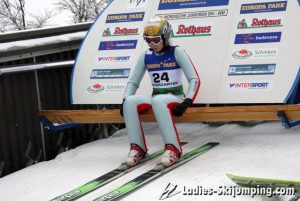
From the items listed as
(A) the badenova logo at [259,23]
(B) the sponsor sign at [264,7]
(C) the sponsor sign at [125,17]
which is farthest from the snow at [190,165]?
(C) the sponsor sign at [125,17]

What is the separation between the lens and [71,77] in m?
6.54

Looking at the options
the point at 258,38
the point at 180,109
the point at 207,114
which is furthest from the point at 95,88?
the point at 258,38

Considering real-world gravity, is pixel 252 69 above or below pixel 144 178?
above

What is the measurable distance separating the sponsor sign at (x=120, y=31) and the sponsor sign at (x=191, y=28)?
1.86 feet

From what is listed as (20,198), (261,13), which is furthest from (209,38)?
(20,198)

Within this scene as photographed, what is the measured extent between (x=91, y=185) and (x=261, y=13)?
2934 mm

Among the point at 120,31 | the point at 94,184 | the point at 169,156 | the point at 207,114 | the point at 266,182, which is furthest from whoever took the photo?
the point at 120,31

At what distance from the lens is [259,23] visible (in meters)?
5.78

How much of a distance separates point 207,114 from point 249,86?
0.59m

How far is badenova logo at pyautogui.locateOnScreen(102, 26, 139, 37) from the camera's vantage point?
6629 mm

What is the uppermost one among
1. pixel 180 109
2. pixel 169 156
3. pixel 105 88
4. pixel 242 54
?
pixel 242 54

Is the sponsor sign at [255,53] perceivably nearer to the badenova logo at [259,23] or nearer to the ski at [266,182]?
the badenova logo at [259,23]

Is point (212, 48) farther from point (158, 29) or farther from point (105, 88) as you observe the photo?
point (105, 88)

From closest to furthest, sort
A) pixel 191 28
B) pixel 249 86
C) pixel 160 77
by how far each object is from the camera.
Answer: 1. pixel 160 77
2. pixel 249 86
3. pixel 191 28
